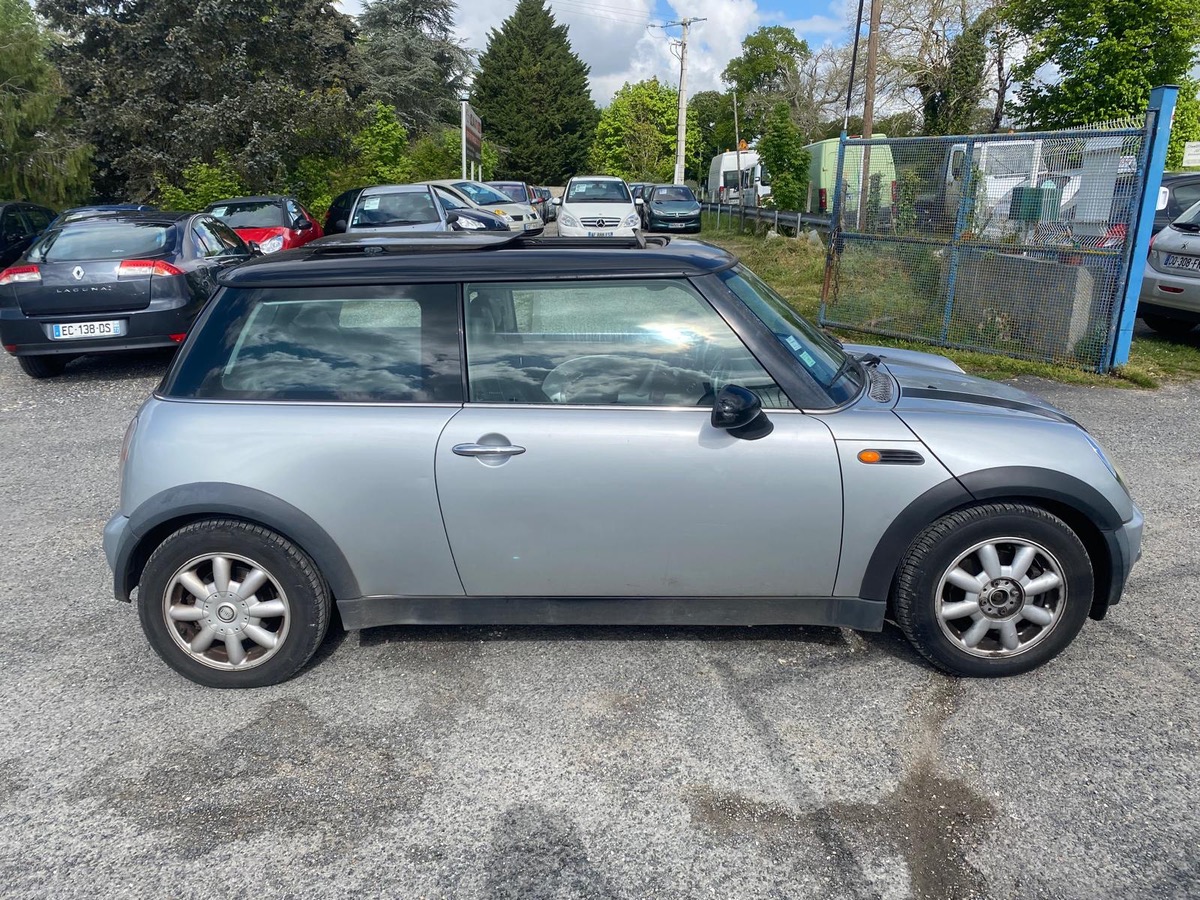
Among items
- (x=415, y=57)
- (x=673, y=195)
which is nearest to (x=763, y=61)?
(x=415, y=57)

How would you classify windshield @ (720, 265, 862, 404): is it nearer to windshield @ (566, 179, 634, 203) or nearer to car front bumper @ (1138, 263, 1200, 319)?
car front bumper @ (1138, 263, 1200, 319)

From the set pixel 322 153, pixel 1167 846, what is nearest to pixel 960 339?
pixel 1167 846

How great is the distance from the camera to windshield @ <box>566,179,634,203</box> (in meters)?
21.4

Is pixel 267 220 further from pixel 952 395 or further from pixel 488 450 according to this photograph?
pixel 952 395

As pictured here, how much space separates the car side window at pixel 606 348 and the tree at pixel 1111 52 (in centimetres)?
2432

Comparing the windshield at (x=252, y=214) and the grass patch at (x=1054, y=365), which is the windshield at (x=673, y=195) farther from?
the windshield at (x=252, y=214)

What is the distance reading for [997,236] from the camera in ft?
29.2

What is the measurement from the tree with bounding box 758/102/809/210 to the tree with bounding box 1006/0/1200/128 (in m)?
7.33

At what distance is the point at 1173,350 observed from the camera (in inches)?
384

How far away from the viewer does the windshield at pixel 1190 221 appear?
952 centimetres

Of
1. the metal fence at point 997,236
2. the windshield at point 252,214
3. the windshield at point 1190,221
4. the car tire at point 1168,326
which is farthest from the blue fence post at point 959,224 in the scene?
the windshield at point 252,214

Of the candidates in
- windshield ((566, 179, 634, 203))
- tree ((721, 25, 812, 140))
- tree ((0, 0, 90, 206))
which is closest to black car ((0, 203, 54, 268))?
tree ((0, 0, 90, 206))

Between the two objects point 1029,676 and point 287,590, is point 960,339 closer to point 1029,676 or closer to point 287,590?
point 1029,676

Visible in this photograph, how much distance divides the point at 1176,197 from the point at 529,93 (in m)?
57.0
